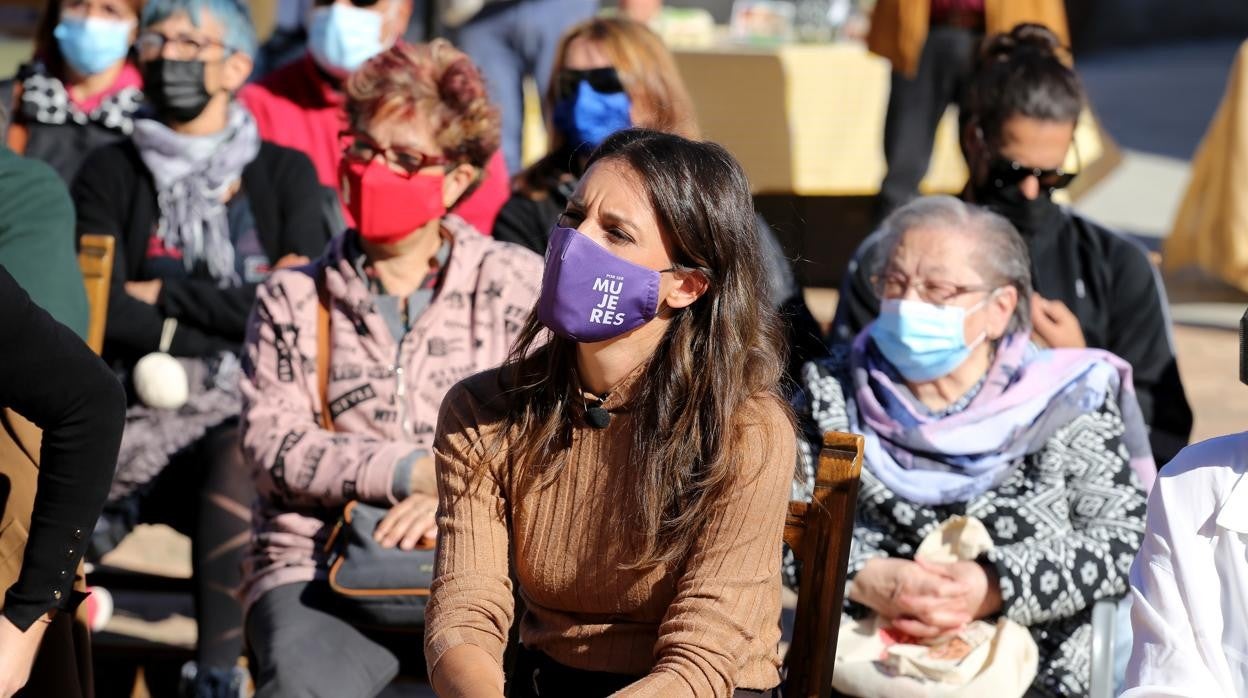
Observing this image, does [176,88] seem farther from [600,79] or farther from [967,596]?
[967,596]

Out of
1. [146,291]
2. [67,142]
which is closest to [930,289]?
[146,291]

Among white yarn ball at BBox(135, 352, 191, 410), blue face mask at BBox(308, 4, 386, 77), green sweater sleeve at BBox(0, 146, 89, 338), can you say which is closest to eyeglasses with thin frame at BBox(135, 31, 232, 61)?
blue face mask at BBox(308, 4, 386, 77)

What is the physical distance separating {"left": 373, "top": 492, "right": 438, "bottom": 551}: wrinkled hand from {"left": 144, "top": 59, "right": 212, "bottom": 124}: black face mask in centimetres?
172

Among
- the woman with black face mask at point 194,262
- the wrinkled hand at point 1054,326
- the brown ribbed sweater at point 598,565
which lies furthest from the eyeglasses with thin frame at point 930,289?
the woman with black face mask at point 194,262

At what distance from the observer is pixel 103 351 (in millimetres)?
4070

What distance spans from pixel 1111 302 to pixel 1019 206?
33 centimetres

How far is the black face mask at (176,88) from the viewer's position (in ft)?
14.1

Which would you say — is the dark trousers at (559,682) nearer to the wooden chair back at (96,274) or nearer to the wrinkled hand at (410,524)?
the wrinkled hand at (410,524)

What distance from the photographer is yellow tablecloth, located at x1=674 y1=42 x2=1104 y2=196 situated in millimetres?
8086

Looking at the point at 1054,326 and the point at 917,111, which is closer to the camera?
the point at 1054,326

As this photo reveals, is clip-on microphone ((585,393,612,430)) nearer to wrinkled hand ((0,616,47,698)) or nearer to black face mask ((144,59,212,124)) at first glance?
wrinkled hand ((0,616,47,698))

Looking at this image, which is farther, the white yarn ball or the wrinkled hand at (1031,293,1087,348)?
the white yarn ball

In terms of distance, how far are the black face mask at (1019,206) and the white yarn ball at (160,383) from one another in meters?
2.09

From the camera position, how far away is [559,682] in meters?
2.48
